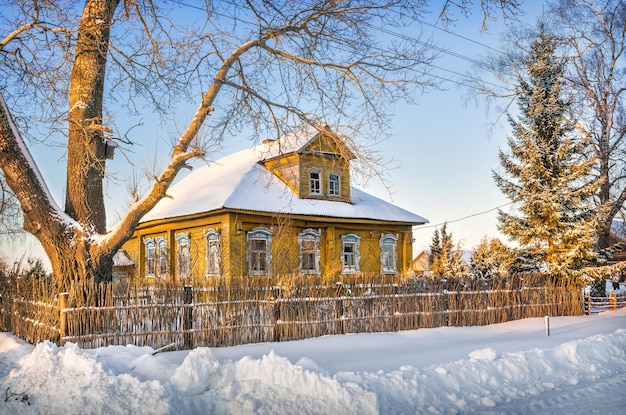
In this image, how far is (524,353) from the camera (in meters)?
9.34

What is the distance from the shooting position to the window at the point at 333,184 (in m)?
24.7

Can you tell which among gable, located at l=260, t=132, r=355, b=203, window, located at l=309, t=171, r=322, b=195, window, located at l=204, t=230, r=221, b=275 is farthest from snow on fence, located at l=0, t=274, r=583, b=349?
window, located at l=309, t=171, r=322, b=195

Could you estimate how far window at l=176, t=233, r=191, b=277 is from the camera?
76.5 feet

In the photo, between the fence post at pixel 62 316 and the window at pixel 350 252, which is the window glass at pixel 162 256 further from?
the fence post at pixel 62 316

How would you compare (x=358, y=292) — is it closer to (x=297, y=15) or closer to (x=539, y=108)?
(x=297, y=15)

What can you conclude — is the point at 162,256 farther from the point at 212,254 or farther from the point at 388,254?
the point at 388,254

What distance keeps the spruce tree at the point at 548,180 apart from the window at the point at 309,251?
755cm

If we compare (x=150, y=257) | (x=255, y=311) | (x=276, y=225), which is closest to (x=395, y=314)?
(x=255, y=311)

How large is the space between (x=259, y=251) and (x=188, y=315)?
1089 cm

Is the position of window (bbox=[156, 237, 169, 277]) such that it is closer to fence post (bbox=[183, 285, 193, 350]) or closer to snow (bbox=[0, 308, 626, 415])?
fence post (bbox=[183, 285, 193, 350])

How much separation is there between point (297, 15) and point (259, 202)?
10.1 metres

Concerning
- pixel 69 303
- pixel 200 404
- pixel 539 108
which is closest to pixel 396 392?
pixel 200 404

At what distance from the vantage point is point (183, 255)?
77.6 feet

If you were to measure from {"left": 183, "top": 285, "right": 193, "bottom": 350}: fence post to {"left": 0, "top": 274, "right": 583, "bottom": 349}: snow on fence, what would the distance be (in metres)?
0.02
